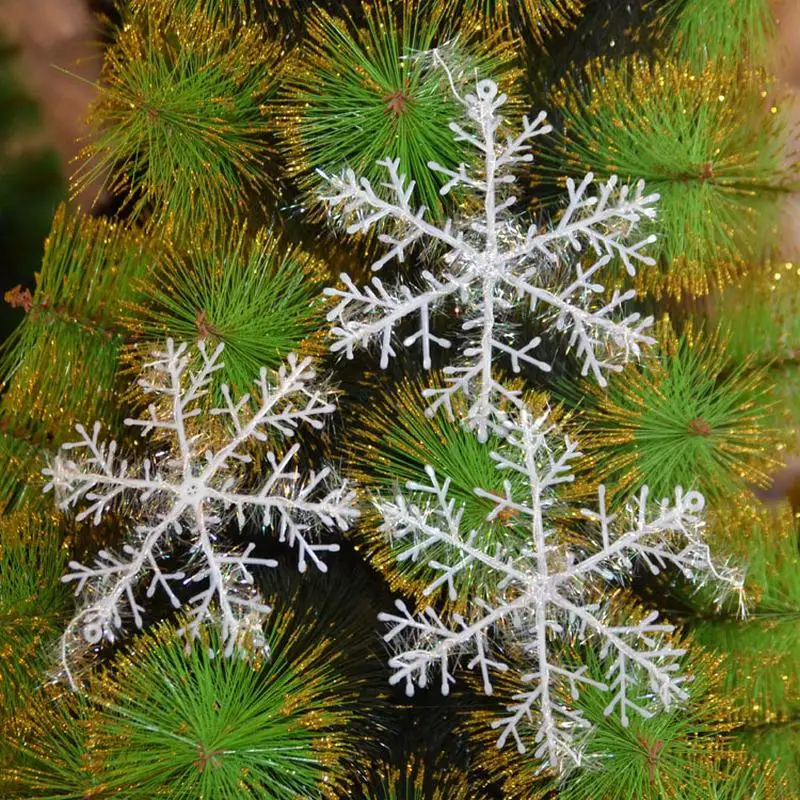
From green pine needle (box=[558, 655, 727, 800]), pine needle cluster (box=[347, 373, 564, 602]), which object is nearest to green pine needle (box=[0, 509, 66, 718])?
pine needle cluster (box=[347, 373, 564, 602])

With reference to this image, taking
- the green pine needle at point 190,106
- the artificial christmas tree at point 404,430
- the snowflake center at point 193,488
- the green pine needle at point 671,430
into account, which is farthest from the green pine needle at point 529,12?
the snowflake center at point 193,488

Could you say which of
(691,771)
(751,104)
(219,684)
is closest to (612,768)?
(691,771)

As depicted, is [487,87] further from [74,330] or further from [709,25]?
[74,330]

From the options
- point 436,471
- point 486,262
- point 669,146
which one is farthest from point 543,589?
point 669,146

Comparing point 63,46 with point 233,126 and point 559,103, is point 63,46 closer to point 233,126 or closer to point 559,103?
point 233,126

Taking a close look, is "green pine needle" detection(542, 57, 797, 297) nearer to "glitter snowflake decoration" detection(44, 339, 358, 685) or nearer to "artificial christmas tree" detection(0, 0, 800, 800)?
"artificial christmas tree" detection(0, 0, 800, 800)

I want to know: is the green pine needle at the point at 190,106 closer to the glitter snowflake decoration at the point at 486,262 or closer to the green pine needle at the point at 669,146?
the glitter snowflake decoration at the point at 486,262
